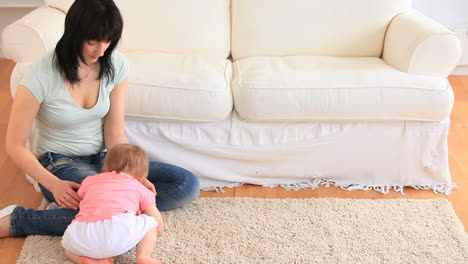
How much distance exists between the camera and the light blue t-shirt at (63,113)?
158cm

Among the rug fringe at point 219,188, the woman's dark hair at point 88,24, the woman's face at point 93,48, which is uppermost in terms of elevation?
the woman's dark hair at point 88,24

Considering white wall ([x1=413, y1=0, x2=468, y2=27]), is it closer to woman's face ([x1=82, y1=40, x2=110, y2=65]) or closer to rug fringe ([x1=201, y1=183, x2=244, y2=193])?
rug fringe ([x1=201, y1=183, x2=244, y2=193])

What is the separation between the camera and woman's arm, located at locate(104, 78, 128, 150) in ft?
5.82

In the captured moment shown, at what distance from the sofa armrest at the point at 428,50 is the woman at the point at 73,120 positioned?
0.98m

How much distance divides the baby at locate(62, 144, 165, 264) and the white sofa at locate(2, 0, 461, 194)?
405 mm

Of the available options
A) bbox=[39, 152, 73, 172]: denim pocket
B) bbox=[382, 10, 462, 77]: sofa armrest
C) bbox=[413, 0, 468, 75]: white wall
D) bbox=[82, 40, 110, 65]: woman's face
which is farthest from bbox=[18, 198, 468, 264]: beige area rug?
bbox=[413, 0, 468, 75]: white wall

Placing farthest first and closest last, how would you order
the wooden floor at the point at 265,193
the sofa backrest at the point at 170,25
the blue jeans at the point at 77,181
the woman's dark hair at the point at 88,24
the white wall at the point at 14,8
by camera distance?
the white wall at the point at 14,8 → the sofa backrest at the point at 170,25 → the wooden floor at the point at 265,193 → the blue jeans at the point at 77,181 → the woman's dark hair at the point at 88,24

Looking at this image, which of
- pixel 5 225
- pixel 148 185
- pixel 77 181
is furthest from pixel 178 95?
pixel 5 225

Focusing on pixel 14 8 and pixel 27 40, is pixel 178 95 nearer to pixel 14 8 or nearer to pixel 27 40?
pixel 27 40

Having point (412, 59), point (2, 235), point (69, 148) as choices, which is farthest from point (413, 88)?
point (2, 235)

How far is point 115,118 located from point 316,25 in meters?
1.07

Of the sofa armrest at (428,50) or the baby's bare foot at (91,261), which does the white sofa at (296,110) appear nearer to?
the sofa armrest at (428,50)

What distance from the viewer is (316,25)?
7.73 feet

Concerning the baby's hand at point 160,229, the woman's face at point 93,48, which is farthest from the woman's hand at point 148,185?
the woman's face at point 93,48
